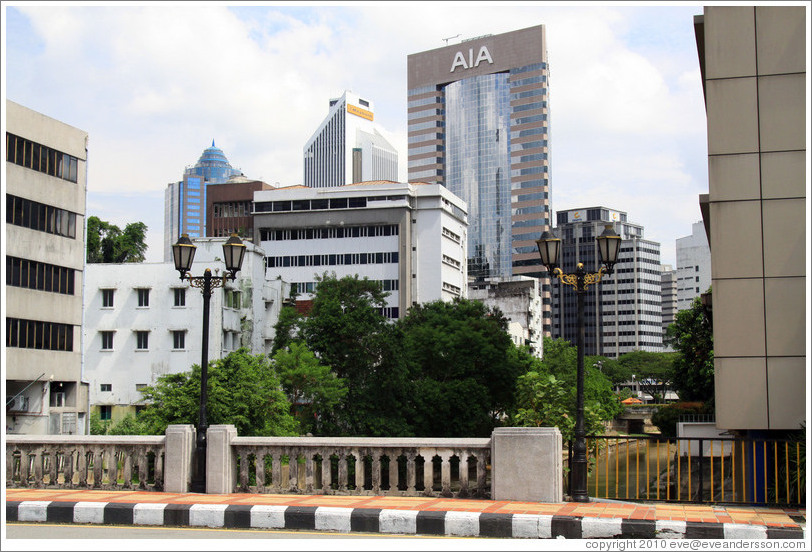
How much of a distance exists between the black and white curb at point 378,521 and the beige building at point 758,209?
17.6ft

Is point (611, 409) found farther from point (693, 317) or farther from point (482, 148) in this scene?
point (482, 148)

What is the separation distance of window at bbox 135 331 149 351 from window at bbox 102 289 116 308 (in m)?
3.02

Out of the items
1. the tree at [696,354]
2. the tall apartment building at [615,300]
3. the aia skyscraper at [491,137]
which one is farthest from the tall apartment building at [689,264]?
the tree at [696,354]

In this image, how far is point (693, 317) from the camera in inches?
2302

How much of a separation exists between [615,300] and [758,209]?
158090 mm

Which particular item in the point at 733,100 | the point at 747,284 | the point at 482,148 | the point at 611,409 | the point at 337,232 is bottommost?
the point at 611,409

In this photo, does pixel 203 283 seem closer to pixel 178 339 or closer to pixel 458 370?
pixel 458 370

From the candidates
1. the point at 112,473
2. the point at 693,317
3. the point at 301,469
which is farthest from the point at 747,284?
the point at 693,317

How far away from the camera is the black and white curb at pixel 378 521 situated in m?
10.5

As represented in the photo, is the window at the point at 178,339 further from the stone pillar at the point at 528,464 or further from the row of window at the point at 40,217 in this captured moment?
the stone pillar at the point at 528,464

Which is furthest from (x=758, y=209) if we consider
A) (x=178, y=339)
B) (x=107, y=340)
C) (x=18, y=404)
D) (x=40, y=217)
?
(x=107, y=340)

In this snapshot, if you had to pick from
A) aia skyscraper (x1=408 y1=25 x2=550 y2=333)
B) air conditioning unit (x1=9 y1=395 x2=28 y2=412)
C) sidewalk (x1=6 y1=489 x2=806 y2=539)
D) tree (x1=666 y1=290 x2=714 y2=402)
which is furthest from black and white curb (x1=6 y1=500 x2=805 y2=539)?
aia skyscraper (x1=408 y1=25 x2=550 y2=333)

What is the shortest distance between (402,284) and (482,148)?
68287mm

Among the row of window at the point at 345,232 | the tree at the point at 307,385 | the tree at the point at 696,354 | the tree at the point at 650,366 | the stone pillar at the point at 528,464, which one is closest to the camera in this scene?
the stone pillar at the point at 528,464
